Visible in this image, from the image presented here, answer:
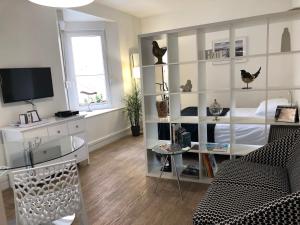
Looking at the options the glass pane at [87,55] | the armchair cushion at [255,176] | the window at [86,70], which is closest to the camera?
the armchair cushion at [255,176]

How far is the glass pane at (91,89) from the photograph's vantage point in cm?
500

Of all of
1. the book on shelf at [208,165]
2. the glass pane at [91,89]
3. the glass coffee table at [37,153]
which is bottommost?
the book on shelf at [208,165]

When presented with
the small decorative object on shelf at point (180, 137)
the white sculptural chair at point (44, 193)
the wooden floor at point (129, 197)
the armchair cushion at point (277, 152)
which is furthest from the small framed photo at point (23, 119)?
the armchair cushion at point (277, 152)

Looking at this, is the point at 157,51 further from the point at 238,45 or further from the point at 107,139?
the point at 238,45

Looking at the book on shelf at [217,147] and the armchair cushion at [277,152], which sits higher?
the armchair cushion at [277,152]

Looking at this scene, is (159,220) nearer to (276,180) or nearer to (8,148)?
(276,180)

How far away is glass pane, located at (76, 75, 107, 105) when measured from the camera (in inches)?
197

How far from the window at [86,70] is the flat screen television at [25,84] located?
96 cm

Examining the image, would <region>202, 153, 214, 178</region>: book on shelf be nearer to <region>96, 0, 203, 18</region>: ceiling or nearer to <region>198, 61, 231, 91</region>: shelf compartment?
<region>198, 61, 231, 91</region>: shelf compartment

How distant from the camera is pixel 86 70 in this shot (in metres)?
5.03

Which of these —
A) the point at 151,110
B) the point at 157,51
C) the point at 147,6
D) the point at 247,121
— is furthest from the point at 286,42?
the point at 147,6

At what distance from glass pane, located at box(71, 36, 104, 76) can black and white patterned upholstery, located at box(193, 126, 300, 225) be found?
3587 millimetres

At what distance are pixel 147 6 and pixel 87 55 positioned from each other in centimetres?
157

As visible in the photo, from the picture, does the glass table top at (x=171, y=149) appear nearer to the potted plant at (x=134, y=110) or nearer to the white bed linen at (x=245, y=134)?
the white bed linen at (x=245, y=134)
